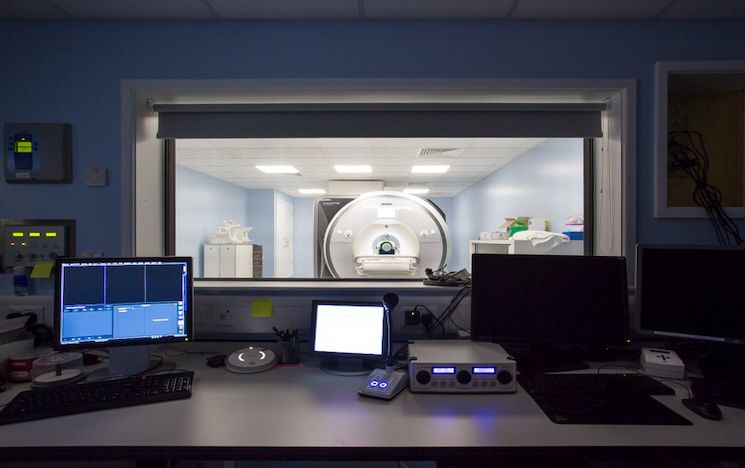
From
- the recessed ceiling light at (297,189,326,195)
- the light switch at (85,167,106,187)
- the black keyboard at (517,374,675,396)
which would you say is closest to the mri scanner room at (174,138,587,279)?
the recessed ceiling light at (297,189,326,195)

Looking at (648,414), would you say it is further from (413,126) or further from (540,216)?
(540,216)

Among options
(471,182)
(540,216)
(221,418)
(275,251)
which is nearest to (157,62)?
(221,418)

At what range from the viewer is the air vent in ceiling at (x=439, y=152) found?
4.07m

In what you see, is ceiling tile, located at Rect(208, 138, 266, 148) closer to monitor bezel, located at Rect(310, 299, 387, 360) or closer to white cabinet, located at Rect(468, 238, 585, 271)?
white cabinet, located at Rect(468, 238, 585, 271)

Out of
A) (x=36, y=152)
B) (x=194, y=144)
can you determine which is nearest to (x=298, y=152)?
(x=194, y=144)

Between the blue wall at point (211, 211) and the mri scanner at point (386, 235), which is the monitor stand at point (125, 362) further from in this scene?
the blue wall at point (211, 211)

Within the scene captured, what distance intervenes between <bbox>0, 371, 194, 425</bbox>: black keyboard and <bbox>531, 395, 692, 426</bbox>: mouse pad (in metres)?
1.08

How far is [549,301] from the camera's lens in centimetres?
132

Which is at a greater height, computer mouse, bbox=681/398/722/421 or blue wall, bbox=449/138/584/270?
blue wall, bbox=449/138/584/270

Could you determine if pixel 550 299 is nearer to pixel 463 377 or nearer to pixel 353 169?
pixel 463 377

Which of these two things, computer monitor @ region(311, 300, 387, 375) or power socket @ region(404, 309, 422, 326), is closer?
computer monitor @ region(311, 300, 387, 375)

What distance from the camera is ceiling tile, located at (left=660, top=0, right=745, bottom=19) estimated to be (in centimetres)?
145

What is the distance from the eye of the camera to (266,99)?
1602mm

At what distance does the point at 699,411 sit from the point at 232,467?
1.71 m
